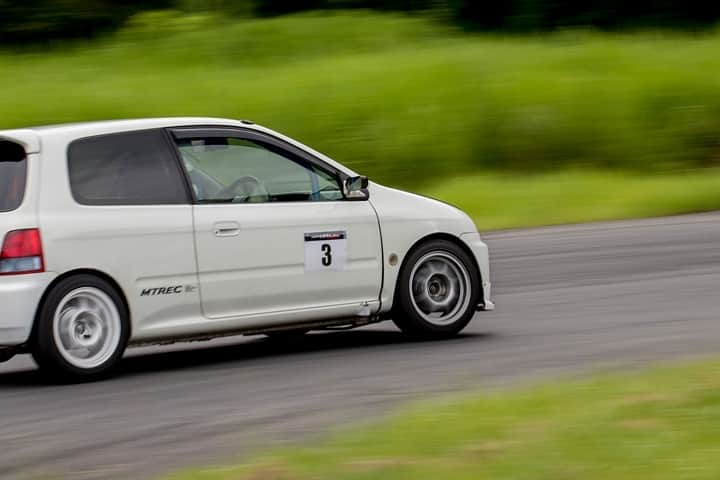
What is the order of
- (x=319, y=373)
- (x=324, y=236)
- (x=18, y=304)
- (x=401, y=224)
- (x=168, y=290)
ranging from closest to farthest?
1. (x=18, y=304)
2. (x=319, y=373)
3. (x=168, y=290)
4. (x=324, y=236)
5. (x=401, y=224)

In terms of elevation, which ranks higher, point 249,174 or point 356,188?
point 249,174

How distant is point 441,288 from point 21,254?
302 cm

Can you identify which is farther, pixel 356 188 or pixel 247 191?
pixel 356 188

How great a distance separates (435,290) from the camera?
10047 mm

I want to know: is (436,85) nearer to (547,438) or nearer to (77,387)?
(77,387)

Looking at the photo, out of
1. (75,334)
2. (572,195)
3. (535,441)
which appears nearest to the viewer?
(535,441)

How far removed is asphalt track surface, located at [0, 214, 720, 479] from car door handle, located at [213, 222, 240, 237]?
84 cm

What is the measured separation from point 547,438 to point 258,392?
2393 mm

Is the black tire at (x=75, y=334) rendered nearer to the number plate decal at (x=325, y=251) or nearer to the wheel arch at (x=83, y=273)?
the wheel arch at (x=83, y=273)

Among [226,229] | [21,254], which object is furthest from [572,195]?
[21,254]

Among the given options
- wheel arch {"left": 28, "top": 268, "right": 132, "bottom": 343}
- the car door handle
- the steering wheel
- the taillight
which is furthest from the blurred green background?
the taillight

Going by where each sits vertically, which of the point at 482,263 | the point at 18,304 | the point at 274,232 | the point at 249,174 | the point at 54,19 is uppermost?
the point at 54,19

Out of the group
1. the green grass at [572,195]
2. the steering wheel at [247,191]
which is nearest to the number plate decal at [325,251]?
the steering wheel at [247,191]

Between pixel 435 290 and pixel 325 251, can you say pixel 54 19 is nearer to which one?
pixel 435 290
